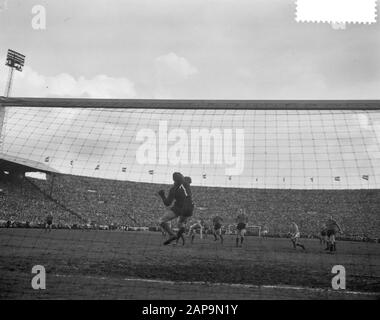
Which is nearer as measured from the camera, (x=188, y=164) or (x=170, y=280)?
(x=170, y=280)

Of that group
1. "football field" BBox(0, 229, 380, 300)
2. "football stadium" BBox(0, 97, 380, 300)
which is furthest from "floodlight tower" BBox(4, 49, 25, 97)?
"football field" BBox(0, 229, 380, 300)

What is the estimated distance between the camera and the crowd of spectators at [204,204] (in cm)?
2927

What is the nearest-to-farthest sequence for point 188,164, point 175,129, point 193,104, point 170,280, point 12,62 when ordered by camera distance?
1. point 170,280
2. point 193,104
3. point 175,129
4. point 188,164
5. point 12,62

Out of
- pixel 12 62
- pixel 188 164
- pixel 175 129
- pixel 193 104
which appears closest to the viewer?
pixel 193 104

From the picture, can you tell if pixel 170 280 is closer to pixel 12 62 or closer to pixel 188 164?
pixel 188 164

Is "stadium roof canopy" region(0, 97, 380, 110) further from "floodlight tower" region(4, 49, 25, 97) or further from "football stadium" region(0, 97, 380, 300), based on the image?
"floodlight tower" region(4, 49, 25, 97)

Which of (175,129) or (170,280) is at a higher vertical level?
(175,129)

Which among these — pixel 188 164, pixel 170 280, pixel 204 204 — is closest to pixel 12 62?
pixel 204 204

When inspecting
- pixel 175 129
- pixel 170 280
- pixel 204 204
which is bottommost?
pixel 170 280

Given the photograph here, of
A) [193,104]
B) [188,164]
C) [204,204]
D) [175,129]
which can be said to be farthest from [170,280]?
[204,204]

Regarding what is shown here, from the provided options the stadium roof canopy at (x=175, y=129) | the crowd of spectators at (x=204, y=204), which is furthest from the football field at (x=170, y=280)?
the crowd of spectators at (x=204, y=204)

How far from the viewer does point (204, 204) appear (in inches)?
1298

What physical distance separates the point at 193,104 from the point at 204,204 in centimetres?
2427

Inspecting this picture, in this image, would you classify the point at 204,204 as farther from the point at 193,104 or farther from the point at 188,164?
the point at 193,104
